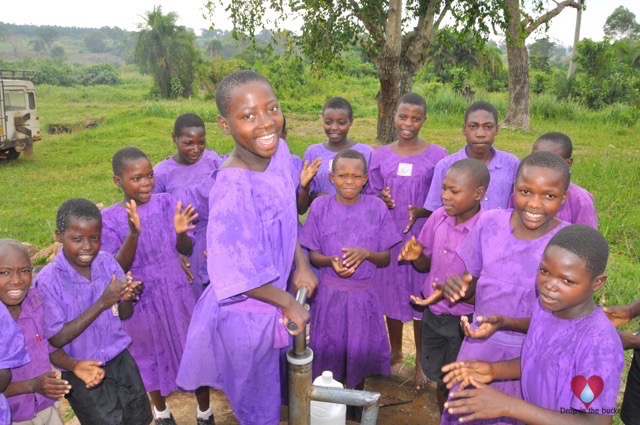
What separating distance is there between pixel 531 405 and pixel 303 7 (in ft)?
22.4

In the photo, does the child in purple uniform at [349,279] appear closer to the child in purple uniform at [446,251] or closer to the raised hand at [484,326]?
the child in purple uniform at [446,251]

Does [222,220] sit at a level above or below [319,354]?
above

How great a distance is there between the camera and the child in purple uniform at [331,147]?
10.5ft

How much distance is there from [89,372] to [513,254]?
1.67m

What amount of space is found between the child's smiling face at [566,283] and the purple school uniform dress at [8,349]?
5.84 ft

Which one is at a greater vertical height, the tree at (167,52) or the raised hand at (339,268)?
the tree at (167,52)

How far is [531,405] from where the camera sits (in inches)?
58.2

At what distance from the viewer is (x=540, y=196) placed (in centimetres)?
182

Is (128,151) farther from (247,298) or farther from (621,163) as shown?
(621,163)

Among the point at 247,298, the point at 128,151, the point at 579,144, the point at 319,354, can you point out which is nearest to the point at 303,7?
the point at 128,151

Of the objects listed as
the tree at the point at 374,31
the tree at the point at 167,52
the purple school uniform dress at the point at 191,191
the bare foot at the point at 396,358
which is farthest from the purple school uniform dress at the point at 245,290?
the tree at the point at 167,52

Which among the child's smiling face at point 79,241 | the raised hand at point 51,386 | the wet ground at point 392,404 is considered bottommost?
the wet ground at point 392,404

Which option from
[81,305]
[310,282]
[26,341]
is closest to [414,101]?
[310,282]

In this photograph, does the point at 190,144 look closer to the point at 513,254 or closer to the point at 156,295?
the point at 156,295
